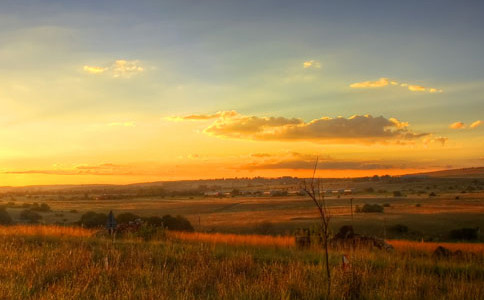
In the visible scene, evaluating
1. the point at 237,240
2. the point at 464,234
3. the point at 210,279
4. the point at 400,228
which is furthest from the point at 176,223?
the point at 210,279

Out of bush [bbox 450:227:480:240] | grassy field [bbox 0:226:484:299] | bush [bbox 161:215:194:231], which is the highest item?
grassy field [bbox 0:226:484:299]

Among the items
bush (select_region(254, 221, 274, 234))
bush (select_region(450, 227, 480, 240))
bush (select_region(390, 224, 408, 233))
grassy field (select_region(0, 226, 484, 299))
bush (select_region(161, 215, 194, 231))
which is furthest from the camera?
bush (select_region(254, 221, 274, 234))

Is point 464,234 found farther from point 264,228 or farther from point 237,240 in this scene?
point 237,240

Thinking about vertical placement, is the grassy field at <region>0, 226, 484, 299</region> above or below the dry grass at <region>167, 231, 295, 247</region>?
above

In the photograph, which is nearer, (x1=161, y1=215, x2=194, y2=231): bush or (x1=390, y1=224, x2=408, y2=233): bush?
(x1=161, y1=215, x2=194, y2=231): bush

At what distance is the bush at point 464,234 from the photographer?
33.3 meters

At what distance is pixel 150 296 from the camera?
6891mm

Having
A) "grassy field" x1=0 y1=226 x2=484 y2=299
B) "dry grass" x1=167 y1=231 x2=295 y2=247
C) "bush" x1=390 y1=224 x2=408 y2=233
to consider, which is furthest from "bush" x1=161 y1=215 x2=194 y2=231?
"grassy field" x1=0 y1=226 x2=484 y2=299

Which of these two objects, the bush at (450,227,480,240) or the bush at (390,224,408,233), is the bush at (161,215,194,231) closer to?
the bush at (390,224,408,233)

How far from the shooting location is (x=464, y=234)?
111 feet

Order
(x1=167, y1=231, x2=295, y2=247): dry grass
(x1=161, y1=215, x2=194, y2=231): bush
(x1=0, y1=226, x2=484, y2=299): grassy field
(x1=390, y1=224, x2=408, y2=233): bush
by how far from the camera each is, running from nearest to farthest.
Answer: (x1=0, y1=226, x2=484, y2=299): grassy field → (x1=167, y1=231, x2=295, y2=247): dry grass → (x1=161, y1=215, x2=194, y2=231): bush → (x1=390, y1=224, x2=408, y2=233): bush

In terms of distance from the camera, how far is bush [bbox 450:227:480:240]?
33.3m

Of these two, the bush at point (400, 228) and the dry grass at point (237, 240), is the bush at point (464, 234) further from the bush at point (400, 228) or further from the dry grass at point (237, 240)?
the dry grass at point (237, 240)

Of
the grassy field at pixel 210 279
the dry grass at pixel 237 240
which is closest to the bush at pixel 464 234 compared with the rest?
the dry grass at pixel 237 240
